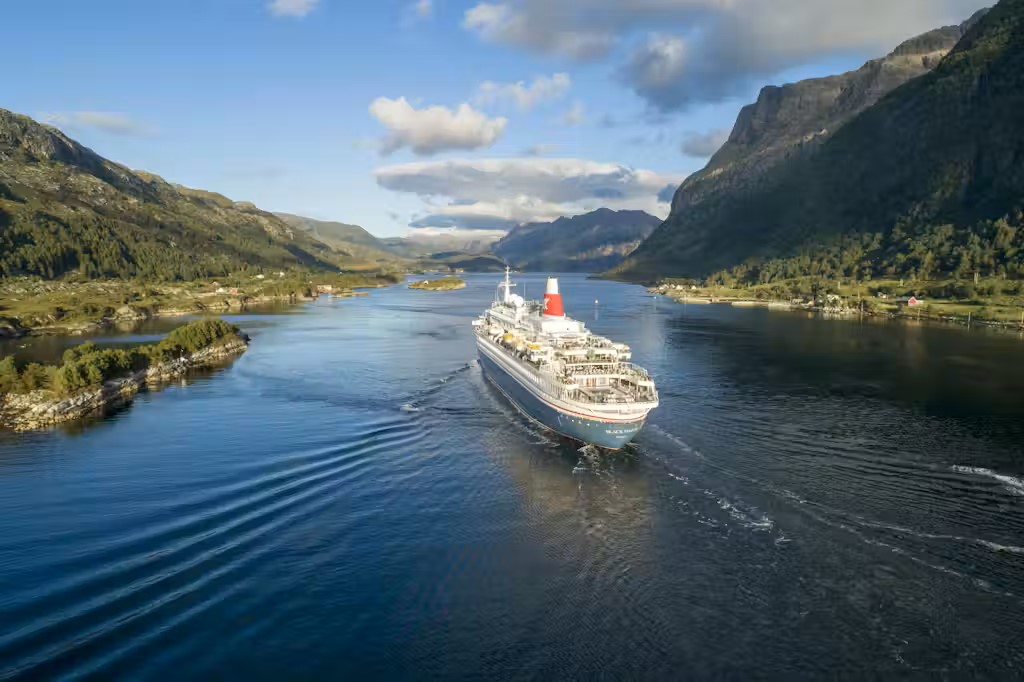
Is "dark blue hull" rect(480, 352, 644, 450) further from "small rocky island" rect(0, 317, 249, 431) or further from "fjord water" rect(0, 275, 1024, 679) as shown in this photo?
"small rocky island" rect(0, 317, 249, 431)

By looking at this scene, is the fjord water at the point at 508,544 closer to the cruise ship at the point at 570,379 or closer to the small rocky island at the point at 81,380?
the cruise ship at the point at 570,379

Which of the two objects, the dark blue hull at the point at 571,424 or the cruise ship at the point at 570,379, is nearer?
the dark blue hull at the point at 571,424

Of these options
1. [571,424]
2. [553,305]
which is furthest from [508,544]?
[553,305]

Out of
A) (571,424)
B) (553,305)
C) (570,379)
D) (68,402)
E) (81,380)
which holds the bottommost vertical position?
(571,424)

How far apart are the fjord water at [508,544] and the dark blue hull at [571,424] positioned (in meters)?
2.13

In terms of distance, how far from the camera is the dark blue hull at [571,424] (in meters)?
61.9

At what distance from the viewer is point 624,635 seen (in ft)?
111

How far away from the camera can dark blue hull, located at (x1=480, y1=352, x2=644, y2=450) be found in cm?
6191

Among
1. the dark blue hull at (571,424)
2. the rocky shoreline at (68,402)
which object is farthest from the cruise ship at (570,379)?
the rocky shoreline at (68,402)

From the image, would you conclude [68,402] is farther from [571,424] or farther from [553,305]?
[553,305]

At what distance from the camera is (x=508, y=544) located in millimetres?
44250

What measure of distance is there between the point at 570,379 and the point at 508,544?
27.9m

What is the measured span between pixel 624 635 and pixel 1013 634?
21294 millimetres

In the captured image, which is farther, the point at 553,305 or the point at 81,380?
the point at 553,305
